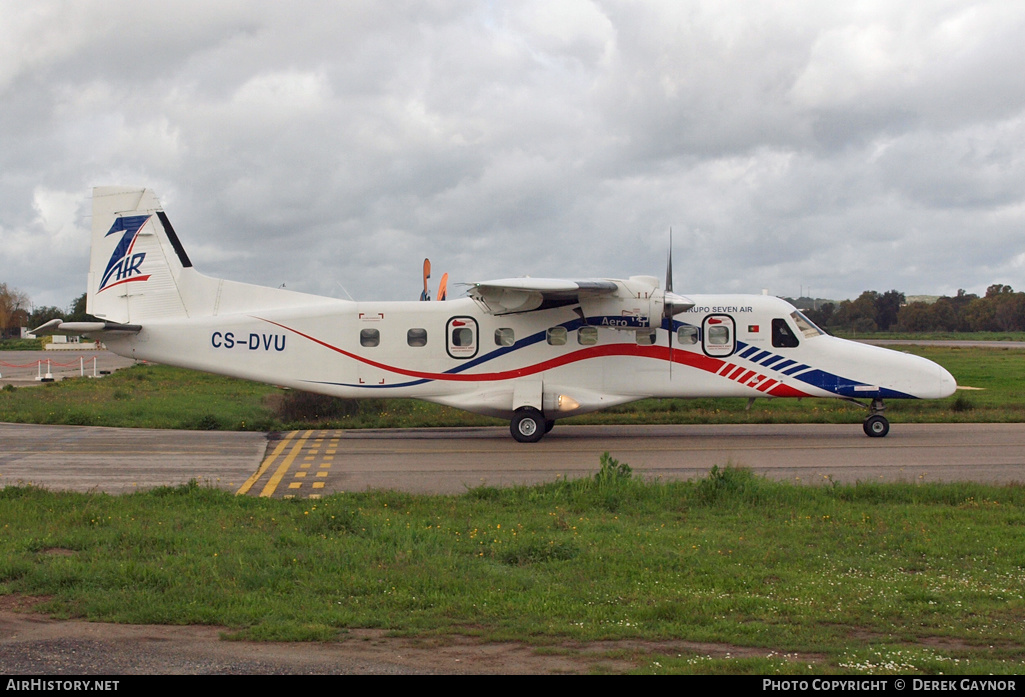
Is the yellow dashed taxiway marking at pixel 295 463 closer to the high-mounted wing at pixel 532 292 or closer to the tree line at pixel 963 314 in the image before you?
the high-mounted wing at pixel 532 292

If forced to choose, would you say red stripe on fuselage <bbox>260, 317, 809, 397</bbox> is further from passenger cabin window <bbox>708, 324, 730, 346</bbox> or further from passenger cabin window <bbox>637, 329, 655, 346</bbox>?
passenger cabin window <bbox>708, 324, 730, 346</bbox>

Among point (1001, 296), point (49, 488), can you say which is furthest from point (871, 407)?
point (1001, 296)

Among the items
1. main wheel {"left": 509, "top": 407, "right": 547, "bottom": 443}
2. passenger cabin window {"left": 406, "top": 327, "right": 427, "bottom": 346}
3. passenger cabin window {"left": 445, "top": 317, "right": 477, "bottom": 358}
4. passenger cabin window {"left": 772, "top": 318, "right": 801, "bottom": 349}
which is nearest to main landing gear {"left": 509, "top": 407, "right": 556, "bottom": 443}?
main wheel {"left": 509, "top": 407, "right": 547, "bottom": 443}

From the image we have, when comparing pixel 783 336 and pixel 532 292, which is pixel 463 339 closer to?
pixel 532 292

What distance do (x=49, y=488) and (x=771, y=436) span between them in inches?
571

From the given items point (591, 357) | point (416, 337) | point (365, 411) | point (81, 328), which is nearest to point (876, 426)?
point (591, 357)

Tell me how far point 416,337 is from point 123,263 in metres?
7.16

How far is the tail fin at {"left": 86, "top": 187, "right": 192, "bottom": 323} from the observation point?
2030 cm

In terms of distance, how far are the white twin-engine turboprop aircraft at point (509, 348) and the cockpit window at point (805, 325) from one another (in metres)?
0.03

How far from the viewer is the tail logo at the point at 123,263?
20344mm

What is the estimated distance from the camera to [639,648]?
5.88m

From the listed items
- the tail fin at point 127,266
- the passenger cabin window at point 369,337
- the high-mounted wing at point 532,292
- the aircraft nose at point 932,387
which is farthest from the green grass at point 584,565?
the tail fin at point 127,266

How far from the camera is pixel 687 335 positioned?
64.5 ft
